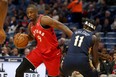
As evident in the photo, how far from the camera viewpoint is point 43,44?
7738mm

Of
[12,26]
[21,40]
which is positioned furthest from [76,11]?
[21,40]

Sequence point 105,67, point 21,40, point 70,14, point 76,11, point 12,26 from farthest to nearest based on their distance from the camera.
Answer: point 12,26
point 70,14
point 76,11
point 105,67
point 21,40

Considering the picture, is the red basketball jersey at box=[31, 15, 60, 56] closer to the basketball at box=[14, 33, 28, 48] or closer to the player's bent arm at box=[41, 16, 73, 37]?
the player's bent arm at box=[41, 16, 73, 37]

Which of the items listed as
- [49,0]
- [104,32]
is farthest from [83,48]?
[49,0]

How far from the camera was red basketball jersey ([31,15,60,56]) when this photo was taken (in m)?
7.66

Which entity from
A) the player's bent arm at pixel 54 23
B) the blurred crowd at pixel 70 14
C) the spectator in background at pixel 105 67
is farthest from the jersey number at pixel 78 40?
the blurred crowd at pixel 70 14

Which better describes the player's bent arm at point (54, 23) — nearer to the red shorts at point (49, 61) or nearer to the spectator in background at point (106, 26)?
the red shorts at point (49, 61)

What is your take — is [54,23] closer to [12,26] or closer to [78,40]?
[78,40]

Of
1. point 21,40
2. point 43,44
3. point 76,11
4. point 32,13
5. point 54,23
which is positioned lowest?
point 43,44

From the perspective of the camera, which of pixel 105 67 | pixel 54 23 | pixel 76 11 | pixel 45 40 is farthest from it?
pixel 76 11

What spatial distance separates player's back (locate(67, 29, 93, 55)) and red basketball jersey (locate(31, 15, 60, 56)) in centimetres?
89

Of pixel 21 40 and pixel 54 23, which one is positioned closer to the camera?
pixel 54 23

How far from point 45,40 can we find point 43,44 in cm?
9

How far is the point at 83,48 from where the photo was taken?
6902 millimetres
